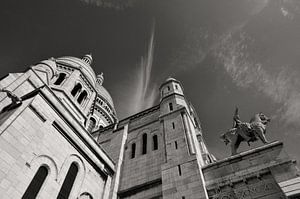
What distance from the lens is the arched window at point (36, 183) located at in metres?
9.24

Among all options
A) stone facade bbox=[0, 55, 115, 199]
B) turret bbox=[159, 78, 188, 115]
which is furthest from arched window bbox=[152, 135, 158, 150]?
stone facade bbox=[0, 55, 115, 199]

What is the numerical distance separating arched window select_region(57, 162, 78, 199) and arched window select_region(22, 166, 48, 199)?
124 cm

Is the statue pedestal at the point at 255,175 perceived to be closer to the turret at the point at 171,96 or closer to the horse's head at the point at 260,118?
the horse's head at the point at 260,118

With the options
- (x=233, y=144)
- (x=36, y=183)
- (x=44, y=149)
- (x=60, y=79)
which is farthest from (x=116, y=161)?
(x=60, y=79)

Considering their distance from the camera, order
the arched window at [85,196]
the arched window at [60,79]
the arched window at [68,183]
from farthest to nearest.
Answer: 1. the arched window at [60,79]
2. the arched window at [85,196]
3. the arched window at [68,183]

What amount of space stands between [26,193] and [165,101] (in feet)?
42.1

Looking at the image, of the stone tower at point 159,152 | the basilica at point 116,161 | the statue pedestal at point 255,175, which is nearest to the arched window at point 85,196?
the basilica at point 116,161

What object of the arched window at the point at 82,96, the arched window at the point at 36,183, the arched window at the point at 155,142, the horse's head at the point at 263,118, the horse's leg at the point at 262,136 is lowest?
the arched window at the point at 36,183

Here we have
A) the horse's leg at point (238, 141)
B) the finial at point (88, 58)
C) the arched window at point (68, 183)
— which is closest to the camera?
the arched window at point (68, 183)

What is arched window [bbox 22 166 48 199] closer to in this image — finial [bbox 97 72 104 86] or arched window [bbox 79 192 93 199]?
arched window [bbox 79 192 93 199]

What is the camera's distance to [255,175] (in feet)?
33.1

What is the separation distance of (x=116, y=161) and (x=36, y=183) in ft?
22.8

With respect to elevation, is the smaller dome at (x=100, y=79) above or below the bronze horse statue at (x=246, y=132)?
above

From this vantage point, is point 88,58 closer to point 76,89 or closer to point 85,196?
point 76,89
